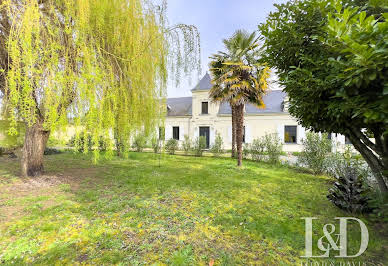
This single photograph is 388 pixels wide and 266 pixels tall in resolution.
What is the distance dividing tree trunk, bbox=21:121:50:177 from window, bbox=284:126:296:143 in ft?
48.9

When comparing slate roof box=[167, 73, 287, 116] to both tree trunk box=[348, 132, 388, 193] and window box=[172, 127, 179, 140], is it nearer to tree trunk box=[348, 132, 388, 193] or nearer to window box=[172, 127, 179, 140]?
window box=[172, 127, 179, 140]

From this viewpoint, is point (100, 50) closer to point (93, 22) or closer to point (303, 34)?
point (93, 22)

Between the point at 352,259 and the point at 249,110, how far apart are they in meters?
14.0

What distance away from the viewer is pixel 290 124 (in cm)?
1378

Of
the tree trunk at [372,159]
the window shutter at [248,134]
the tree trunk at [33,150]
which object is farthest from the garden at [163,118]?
the window shutter at [248,134]

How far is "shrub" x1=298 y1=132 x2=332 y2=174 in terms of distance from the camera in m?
6.44

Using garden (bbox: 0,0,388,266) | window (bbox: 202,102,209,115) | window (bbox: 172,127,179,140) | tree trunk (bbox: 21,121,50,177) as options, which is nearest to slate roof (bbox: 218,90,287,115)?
window (bbox: 202,102,209,115)

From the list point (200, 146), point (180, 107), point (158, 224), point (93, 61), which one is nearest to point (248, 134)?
point (200, 146)

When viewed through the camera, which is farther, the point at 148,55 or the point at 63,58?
the point at 148,55

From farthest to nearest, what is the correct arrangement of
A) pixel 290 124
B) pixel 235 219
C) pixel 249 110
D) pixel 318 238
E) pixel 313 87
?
pixel 249 110, pixel 290 124, pixel 235 219, pixel 318 238, pixel 313 87

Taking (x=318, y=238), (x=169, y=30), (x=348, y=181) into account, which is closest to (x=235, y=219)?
(x=318, y=238)

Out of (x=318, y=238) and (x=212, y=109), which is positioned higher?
(x=212, y=109)

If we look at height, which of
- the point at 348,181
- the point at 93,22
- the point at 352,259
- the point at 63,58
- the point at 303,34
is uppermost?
the point at 93,22

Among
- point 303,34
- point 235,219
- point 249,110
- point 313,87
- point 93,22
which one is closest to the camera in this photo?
point 313,87
